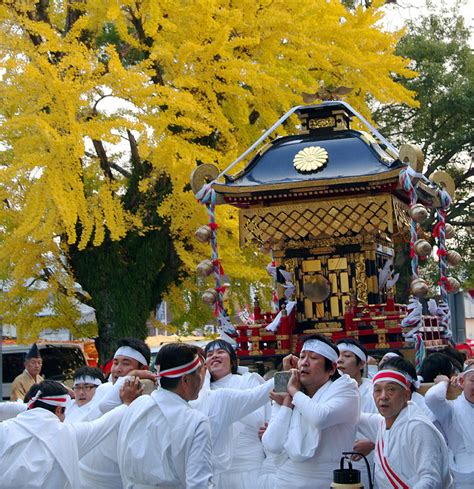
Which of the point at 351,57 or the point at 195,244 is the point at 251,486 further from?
the point at 351,57

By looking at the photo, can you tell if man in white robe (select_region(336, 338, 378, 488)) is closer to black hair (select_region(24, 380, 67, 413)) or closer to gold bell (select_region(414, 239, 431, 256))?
black hair (select_region(24, 380, 67, 413))

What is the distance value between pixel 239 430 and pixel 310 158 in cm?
577

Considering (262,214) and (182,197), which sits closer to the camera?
(262,214)

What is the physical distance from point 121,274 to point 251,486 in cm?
1019

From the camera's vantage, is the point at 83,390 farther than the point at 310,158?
No

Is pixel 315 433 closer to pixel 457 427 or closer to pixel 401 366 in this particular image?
pixel 401 366

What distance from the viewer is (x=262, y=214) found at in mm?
12922

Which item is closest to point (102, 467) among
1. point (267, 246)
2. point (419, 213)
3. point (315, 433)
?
point (315, 433)

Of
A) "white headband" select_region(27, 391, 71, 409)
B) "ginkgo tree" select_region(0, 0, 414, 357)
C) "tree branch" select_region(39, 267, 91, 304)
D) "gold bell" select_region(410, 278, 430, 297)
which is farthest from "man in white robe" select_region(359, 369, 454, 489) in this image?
"tree branch" select_region(39, 267, 91, 304)

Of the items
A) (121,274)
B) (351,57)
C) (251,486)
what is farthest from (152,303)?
(251,486)

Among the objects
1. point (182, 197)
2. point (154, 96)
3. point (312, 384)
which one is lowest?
point (312, 384)

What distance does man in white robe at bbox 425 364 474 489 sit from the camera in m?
6.28

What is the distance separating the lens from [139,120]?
15.9 metres

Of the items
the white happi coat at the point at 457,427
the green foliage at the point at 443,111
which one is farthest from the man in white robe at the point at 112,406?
the green foliage at the point at 443,111
